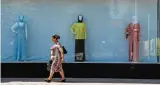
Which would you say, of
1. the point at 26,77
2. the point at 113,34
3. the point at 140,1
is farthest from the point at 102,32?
the point at 26,77

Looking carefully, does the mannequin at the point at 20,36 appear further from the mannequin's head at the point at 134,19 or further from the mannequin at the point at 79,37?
the mannequin's head at the point at 134,19

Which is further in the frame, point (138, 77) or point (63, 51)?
point (138, 77)

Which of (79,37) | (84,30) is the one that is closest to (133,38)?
(84,30)

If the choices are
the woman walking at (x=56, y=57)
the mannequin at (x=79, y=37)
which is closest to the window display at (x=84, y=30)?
the mannequin at (x=79, y=37)

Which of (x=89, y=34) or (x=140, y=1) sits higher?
(x=140, y=1)

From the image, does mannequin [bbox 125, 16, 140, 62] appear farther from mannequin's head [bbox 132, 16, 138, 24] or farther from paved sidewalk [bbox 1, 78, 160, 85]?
paved sidewalk [bbox 1, 78, 160, 85]

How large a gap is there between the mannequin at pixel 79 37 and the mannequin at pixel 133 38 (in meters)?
1.46

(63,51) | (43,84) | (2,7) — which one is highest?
(2,7)

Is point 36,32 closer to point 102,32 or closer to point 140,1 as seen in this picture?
point 102,32

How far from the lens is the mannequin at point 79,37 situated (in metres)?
15.1

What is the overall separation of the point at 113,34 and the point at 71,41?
143 cm

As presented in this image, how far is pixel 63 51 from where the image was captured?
13641 mm

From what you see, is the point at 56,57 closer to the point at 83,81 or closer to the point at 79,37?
the point at 83,81

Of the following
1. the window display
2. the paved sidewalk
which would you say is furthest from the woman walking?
the window display
